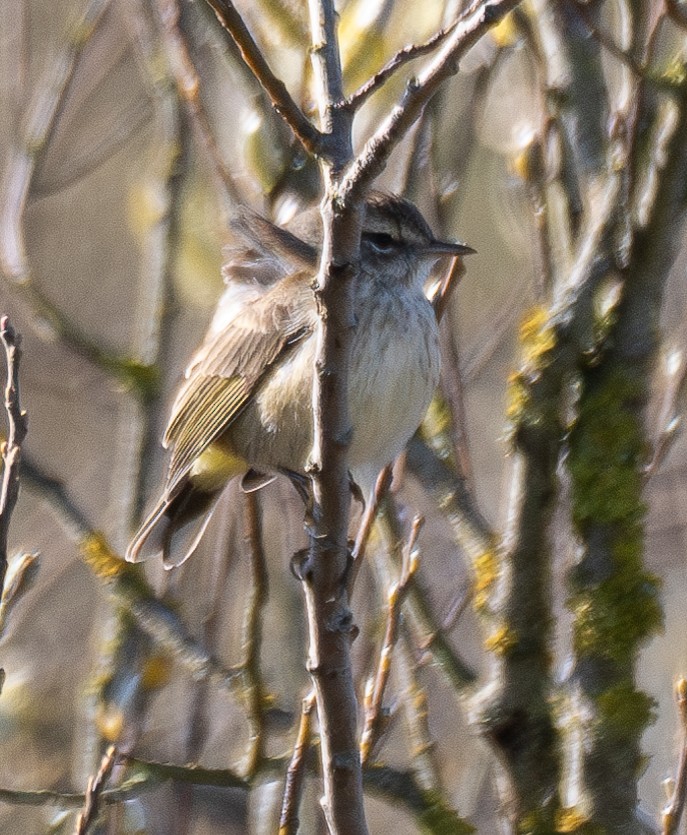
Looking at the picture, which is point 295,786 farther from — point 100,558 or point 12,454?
point 100,558

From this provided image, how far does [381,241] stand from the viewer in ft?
10.7

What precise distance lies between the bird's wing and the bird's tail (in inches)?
4.7

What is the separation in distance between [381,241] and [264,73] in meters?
1.51

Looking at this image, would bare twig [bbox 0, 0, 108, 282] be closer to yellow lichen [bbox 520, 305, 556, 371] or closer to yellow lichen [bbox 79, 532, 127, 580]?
yellow lichen [bbox 79, 532, 127, 580]

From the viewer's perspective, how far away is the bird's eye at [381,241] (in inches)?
127

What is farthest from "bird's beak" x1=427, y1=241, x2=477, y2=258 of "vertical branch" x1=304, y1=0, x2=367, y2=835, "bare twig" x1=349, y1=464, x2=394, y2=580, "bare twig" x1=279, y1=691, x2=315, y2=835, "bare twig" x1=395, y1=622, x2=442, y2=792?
"bare twig" x1=279, y1=691, x2=315, y2=835

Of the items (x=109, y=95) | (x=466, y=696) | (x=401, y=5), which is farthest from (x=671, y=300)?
(x=109, y=95)

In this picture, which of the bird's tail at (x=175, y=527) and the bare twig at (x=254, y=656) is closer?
the bare twig at (x=254, y=656)

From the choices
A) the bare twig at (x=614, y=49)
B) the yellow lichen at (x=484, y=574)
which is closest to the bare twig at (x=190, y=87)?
the bare twig at (x=614, y=49)

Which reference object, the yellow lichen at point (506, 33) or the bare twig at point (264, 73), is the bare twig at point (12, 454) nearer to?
the bare twig at point (264, 73)

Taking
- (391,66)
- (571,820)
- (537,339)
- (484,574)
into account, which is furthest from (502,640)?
(391,66)

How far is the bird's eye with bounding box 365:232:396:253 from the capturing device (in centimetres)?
324

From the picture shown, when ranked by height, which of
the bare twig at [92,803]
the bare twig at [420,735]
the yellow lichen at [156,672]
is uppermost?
the yellow lichen at [156,672]

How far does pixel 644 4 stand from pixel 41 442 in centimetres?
403
